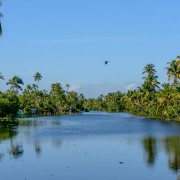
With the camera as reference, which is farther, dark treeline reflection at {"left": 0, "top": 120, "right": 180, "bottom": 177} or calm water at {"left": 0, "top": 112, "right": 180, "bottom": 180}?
dark treeline reflection at {"left": 0, "top": 120, "right": 180, "bottom": 177}

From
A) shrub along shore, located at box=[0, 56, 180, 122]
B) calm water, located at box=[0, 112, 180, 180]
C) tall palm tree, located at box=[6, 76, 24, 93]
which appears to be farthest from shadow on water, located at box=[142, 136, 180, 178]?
tall palm tree, located at box=[6, 76, 24, 93]

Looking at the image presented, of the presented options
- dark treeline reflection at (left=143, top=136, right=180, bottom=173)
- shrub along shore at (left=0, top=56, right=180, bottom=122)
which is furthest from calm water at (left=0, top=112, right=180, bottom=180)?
shrub along shore at (left=0, top=56, right=180, bottom=122)

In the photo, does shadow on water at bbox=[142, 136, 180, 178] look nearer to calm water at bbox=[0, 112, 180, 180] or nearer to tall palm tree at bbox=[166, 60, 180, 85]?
calm water at bbox=[0, 112, 180, 180]

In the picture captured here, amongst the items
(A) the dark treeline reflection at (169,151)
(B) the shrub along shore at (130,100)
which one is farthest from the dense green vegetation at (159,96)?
(A) the dark treeline reflection at (169,151)

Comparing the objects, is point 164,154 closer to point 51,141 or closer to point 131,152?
point 131,152

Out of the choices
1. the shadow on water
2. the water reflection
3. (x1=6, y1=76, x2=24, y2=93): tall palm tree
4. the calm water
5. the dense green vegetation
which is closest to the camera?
the calm water

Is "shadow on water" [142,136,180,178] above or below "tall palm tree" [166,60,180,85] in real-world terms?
below

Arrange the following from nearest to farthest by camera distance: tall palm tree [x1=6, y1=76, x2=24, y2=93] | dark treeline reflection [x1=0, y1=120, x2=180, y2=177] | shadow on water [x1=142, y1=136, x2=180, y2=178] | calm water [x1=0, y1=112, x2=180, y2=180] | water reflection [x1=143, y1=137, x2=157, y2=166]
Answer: calm water [x1=0, y1=112, x2=180, y2=180] < shadow on water [x1=142, y1=136, x2=180, y2=178] < dark treeline reflection [x1=0, y1=120, x2=180, y2=177] < water reflection [x1=143, y1=137, x2=157, y2=166] < tall palm tree [x1=6, y1=76, x2=24, y2=93]

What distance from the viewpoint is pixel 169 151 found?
4425 cm

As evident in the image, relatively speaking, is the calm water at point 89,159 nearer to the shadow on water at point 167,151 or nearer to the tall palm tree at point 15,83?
the shadow on water at point 167,151

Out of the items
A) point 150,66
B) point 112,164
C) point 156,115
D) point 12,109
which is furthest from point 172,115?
point 112,164

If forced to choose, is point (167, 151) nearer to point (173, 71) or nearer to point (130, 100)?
point (173, 71)

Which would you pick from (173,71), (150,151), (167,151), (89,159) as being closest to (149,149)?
(150,151)

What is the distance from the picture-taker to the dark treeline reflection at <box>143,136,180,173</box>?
1438 inches
